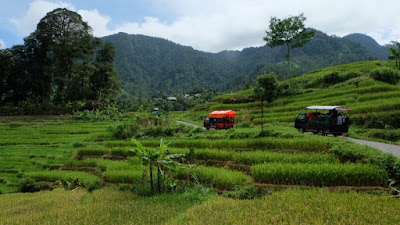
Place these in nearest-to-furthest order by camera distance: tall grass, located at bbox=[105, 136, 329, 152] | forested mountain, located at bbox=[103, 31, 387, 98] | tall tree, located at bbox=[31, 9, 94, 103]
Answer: tall grass, located at bbox=[105, 136, 329, 152] → tall tree, located at bbox=[31, 9, 94, 103] → forested mountain, located at bbox=[103, 31, 387, 98]

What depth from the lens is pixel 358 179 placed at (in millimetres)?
7371

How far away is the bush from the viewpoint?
78.1 feet

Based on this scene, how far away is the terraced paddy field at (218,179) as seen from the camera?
5.16m

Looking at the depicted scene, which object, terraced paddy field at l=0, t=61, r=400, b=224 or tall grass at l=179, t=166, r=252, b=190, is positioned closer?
terraced paddy field at l=0, t=61, r=400, b=224

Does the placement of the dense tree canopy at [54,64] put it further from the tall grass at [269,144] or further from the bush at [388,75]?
the bush at [388,75]

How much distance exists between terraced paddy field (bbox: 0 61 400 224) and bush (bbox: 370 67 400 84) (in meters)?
1.91

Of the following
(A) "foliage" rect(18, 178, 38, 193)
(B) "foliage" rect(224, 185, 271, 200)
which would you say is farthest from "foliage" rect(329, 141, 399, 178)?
(A) "foliage" rect(18, 178, 38, 193)

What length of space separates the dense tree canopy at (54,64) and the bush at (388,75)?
40825 millimetres

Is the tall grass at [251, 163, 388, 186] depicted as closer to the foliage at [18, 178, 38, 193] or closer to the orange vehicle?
the foliage at [18, 178, 38, 193]

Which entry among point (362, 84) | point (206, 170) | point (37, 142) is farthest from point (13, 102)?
point (362, 84)

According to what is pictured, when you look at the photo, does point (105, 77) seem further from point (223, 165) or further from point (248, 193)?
point (248, 193)

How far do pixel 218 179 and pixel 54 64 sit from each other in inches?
1766

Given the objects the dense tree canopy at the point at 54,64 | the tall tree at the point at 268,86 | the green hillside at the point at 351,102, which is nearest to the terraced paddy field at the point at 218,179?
the green hillside at the point at 351,102

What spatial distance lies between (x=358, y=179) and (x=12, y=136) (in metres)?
27.4
